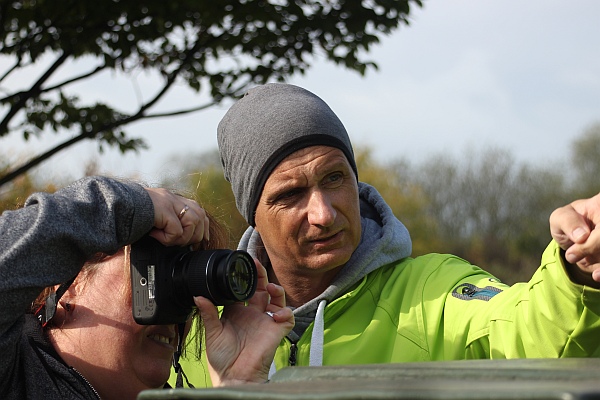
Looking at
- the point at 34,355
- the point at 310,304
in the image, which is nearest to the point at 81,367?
the point at 34,355

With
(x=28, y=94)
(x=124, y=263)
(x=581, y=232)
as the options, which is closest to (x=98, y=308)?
(x=124, y=263)

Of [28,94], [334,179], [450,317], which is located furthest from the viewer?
[28,94]

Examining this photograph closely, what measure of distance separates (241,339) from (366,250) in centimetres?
72

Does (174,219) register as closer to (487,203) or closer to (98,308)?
(98,308)

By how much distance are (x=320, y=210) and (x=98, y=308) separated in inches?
33.0

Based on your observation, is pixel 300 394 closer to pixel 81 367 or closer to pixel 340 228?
pixel 81 367

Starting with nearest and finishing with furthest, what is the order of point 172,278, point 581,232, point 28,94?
1. point 581,232
2. point 172,278
3. point 28,94

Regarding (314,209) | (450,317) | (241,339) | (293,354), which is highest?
(314,209)

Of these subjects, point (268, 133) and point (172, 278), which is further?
point (268, 133)

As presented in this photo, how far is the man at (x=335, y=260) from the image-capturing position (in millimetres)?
2430

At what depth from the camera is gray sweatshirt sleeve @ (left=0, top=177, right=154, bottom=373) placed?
1.64 metres

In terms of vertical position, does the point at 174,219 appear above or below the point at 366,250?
above

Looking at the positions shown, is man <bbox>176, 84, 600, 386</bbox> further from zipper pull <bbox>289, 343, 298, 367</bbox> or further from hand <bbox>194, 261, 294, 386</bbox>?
hand <bbox>194, 261, 294, 386</bbox>

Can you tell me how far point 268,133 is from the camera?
275 centimetres
